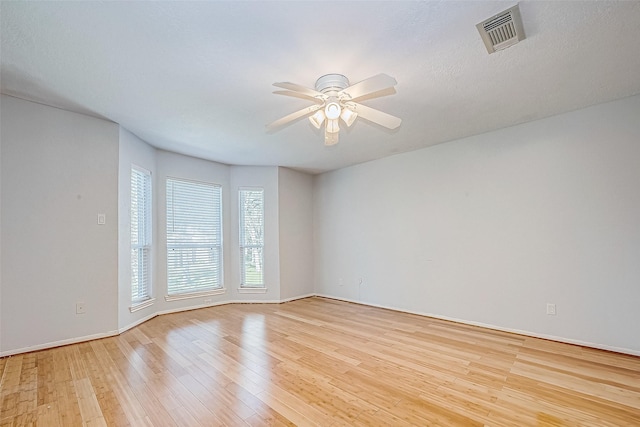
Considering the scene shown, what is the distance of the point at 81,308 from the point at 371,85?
368 cm

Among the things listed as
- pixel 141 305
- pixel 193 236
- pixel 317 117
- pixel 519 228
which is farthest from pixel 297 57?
pixel 141 305

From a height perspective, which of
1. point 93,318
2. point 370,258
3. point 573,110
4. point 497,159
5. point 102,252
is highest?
point 573,110

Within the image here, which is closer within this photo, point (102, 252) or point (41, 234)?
point (41, 234)

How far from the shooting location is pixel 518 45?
2.08 m

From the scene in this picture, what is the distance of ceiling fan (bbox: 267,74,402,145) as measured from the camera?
204 centimetres

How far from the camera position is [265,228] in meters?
5.39

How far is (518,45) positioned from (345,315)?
12.1ft

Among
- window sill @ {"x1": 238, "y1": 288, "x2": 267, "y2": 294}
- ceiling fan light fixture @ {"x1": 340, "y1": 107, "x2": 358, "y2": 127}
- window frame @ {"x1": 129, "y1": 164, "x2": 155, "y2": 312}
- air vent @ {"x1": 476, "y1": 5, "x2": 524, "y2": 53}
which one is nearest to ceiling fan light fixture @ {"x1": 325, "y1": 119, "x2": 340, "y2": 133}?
ceiling fan light fixture @ {"x1": 340, "y1": 107, "x2": 358, "y2": 127}

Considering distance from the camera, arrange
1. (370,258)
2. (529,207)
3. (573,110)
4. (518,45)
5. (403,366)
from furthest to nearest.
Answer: (370,258)
(529,207)
(573,110)
(403,366)
(518,45)

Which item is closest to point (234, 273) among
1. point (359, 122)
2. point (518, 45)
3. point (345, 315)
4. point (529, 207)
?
point (345, 315)

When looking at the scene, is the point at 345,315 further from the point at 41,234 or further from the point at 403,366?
the point at 41,234

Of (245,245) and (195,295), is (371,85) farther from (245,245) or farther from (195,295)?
(195,295)

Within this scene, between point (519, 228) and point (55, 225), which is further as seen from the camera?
point (519, 228)

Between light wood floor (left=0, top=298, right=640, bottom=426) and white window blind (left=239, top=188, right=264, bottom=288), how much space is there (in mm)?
1729
